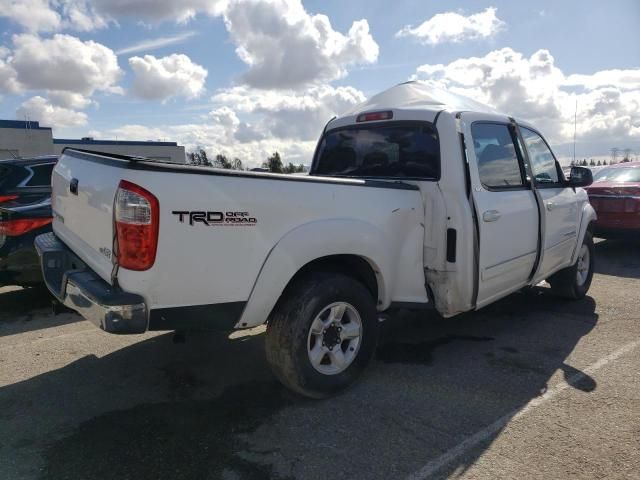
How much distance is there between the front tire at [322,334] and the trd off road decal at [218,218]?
2.13 ft

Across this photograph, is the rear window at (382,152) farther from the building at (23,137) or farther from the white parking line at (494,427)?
the building at (23,137)

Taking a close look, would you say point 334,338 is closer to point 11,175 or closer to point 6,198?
point 6,198

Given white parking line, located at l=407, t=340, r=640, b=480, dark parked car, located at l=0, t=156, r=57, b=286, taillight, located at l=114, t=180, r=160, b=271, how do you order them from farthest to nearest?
dark parked car, located at l=0, t=156, r=57, b=286, white parking line, located at l=407, t=340, r=640, b=480, taillight, located at l=114, t=180, r=160, b=271

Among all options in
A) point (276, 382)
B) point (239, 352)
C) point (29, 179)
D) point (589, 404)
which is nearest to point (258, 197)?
point (276, 382)

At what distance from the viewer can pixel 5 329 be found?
499 centimetres

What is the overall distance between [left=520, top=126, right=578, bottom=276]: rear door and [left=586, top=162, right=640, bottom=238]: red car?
3442 millimetres

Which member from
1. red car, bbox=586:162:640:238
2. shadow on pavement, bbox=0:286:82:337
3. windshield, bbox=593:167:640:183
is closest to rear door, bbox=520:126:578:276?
red car, bbox=586:162:640:238

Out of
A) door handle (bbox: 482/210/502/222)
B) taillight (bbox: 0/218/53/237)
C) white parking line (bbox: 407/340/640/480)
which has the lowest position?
white parking line (bbox: 407/340/640/480)

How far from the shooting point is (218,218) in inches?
105

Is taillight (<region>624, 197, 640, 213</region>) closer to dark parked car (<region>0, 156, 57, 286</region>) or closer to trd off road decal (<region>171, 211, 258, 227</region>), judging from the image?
trd off road decal (<region>171, 211, 258, 227</region>)

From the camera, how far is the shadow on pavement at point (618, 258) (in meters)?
7.52

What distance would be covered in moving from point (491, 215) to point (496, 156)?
64 cm

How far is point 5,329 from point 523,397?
4.82 metres

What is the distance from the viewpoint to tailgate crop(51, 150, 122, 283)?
2719 millimetres
